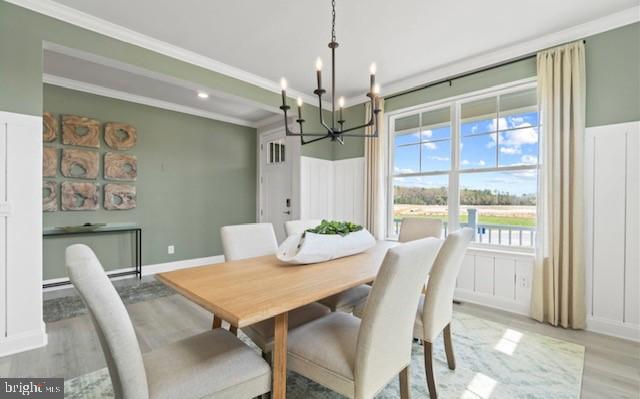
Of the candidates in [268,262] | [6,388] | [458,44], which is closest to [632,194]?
[458,44]

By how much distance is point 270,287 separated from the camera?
4.22 ft

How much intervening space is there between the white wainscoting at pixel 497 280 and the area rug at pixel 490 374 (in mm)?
526

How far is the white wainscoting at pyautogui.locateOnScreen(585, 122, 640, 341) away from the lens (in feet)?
7.47

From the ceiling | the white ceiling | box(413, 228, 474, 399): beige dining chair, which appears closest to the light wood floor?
box(413, 228, 474, 399): beige dining chair

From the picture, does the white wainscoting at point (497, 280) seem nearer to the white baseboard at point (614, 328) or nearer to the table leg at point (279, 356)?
the white baseboard at point (614, 328)

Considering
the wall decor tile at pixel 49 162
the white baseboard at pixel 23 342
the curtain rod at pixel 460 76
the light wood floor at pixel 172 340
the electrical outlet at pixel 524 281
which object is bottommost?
the light wood floor at pixel 172 340

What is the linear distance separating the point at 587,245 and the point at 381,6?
2645mm

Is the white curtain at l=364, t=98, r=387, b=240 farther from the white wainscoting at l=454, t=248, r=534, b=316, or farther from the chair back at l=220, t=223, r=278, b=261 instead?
the chair back at l=220, t=223, r=278, b=261

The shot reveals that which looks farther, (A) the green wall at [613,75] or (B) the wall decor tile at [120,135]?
(B) the wall decor tile at [120,135]

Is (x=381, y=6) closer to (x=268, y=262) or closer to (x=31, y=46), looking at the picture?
(x=268, y=262)

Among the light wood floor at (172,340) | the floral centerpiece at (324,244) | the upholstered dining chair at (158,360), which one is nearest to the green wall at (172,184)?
the light wood floor at (172,340)

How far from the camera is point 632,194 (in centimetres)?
229

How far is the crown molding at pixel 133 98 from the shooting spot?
3453mm

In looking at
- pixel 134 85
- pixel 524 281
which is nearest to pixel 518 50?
pixel 524 281
